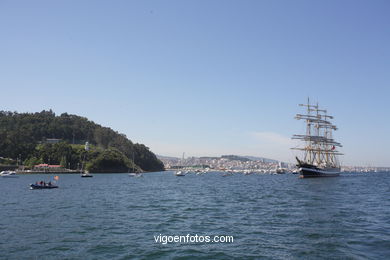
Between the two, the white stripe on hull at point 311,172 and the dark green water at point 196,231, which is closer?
the dark green water at point 196,231

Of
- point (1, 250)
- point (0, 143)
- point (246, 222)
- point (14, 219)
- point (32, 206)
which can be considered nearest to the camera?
point (1, 250)

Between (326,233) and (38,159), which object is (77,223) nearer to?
(326,233)

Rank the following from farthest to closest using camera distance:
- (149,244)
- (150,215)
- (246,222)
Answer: (150,215), (246,222), (149,244)

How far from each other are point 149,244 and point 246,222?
31.1ft

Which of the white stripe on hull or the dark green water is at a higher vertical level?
the white stripe on hull

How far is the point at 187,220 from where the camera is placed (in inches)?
1005

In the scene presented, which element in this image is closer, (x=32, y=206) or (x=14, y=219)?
(x=14, y=219)

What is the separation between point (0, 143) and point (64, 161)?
1314 inches

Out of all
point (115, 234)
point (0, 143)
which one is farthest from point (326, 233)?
point (0, 143)

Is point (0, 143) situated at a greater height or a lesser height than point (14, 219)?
greater

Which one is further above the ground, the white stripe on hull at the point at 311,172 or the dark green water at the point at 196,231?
the white stripe on hull at the point at 311,172

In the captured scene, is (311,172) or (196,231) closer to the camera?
(196,231)

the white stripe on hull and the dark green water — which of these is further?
the white stripe on hull

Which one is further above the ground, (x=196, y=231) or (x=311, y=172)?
(x=311, y=172)
